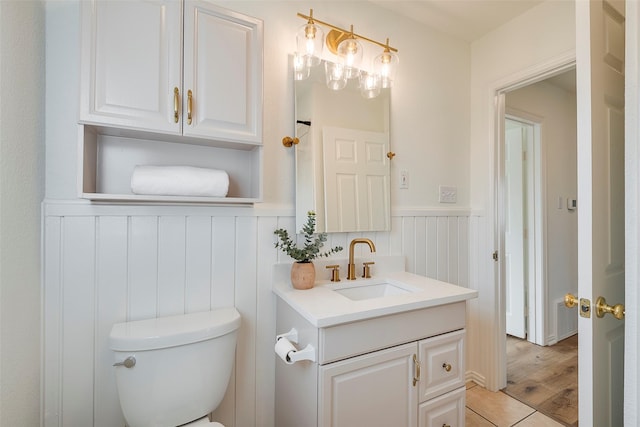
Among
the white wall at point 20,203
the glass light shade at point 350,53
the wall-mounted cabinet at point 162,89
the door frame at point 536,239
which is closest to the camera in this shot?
the white wall at point 20,203

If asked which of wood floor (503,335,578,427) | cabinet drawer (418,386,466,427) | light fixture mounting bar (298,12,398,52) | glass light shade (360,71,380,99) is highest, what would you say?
light fixture mounting bar (298,12,398,52)

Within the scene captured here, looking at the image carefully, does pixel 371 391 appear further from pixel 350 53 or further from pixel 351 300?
pixel 350 53

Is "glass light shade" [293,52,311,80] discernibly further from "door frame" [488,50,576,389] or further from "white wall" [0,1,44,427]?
"door frame" [488,50,576,389]

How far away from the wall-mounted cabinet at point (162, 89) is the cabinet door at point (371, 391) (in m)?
0.77

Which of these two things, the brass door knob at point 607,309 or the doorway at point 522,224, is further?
the doorway at point 522,224

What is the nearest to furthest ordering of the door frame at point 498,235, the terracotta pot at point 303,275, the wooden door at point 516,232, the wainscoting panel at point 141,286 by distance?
the wainscoting panel at point 141,286
the terracotta pot at point 303,275
the door frame at point 498,235
the wooden door at point 516,232

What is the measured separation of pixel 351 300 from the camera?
1280mm

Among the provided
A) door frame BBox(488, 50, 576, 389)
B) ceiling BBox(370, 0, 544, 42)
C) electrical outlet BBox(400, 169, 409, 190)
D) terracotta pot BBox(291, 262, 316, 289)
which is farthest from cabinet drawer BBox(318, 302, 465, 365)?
ceiling BBox(370, 0, 544, 42)

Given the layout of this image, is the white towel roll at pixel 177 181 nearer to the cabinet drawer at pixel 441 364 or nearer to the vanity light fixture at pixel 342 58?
the vanity light fixture at pixel 342 58

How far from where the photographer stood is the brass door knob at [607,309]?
0.88 metres

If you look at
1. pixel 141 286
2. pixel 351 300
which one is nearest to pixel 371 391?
pixel 351 300

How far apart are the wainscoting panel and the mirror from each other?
0.14 meters

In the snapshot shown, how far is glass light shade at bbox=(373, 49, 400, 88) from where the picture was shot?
1682mm

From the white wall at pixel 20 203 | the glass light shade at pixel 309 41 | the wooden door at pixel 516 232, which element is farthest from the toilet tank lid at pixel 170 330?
the wooden door at pixel 516 232
